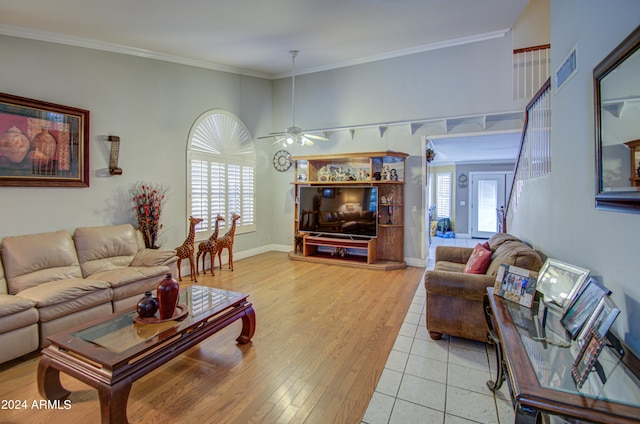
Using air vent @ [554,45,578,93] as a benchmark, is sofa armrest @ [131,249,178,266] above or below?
below

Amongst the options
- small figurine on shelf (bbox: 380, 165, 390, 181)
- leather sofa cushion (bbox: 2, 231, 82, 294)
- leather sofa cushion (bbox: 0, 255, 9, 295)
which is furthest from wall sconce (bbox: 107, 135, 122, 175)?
small figurine on shelf (bbox: 380, 165, 390, 181)

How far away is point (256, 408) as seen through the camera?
202 centimetres

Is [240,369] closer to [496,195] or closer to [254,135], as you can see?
[254,135]

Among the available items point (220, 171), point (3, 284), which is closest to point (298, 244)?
point (220, 171)

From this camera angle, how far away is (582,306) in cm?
165

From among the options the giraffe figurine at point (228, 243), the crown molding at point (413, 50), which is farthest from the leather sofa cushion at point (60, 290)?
the crown molding at point (413, 50)

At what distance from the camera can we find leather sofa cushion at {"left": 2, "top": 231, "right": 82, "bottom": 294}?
3.04 meters

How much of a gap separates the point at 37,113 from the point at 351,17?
404cm

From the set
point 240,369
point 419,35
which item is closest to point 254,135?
point 419,35

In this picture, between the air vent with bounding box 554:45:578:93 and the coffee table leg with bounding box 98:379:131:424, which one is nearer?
the coffee table leg with bounding box 98:379:131:424

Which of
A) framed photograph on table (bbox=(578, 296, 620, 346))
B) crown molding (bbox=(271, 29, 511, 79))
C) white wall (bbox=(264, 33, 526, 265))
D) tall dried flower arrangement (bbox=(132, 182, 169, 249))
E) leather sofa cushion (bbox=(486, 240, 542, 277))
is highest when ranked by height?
crown molding (bbox=(271, 29, 511, 79))

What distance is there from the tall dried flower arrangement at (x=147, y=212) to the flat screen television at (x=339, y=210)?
2740mm

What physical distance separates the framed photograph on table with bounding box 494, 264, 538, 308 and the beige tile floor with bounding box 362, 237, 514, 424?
70 centimetres

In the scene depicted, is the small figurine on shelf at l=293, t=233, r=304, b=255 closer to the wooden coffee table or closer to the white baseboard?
the white baseboard
